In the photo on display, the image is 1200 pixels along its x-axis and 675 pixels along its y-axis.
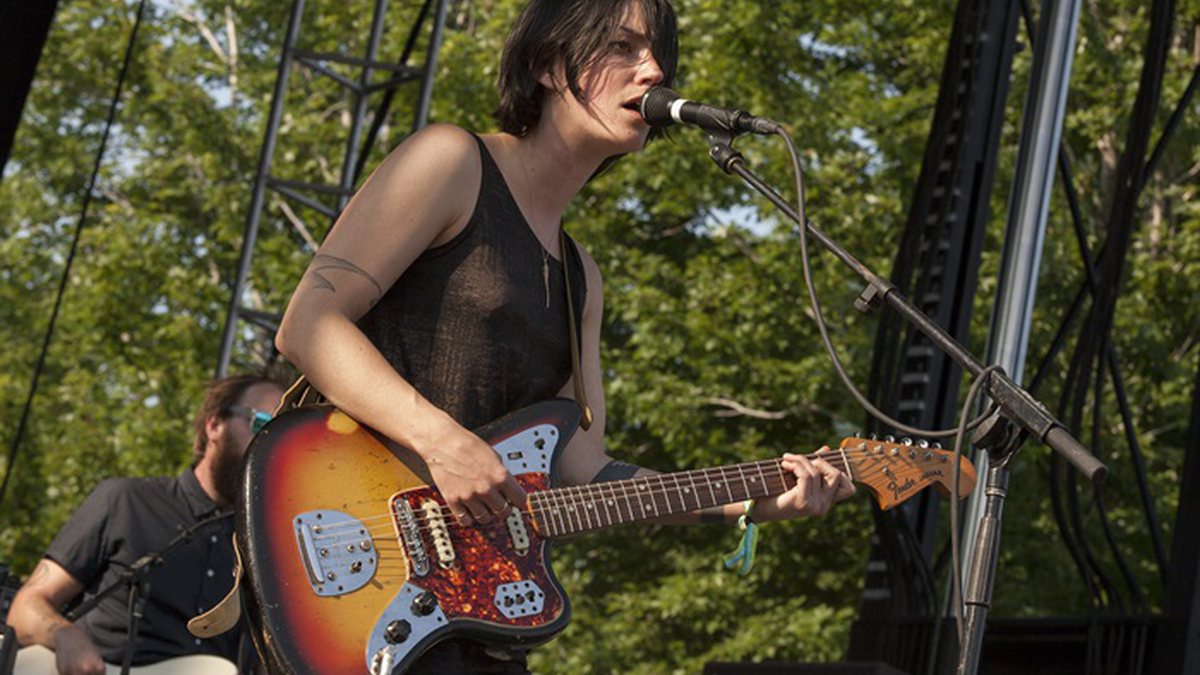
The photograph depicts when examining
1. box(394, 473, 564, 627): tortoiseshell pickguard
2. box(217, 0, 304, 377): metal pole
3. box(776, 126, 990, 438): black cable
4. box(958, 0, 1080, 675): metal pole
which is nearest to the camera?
box(776, 126, 990, 438): black cable

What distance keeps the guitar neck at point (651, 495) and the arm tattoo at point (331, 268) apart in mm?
454

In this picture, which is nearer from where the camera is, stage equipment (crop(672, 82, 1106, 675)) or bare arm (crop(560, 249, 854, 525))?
stage equipment (crop(672, 82, 1106, 675))

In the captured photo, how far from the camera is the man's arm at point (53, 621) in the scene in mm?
4801

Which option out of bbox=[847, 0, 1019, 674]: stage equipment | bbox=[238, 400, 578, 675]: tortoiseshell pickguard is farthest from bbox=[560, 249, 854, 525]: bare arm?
bbox=[847, 0, 1019, 674]: stage equipment

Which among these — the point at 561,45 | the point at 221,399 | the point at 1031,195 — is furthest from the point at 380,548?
the point at 221,399

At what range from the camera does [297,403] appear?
3.00 m

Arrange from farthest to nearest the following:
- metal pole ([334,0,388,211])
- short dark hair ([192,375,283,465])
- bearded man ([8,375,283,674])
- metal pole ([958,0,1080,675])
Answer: metal pole ([334,0,388,211]) → short dark hair ([192,375,283,465]) → bearded man ([8,375,283,674]) → metal pole ([958,0,1080,675])

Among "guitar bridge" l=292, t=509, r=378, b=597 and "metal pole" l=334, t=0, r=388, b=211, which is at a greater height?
"metal pole" l=334, t=0, r=388, b=211

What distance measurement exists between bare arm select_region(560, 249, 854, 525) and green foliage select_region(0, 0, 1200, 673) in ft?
34.5

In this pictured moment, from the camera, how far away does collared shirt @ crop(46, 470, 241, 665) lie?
524 centimetres

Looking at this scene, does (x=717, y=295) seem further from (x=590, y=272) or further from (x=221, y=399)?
(x=590, y=272)

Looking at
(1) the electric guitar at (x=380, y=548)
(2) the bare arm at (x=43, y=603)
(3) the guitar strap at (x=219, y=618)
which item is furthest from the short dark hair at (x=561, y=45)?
(2) the bare arm at (x=43, y=603)

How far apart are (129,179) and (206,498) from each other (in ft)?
55.4

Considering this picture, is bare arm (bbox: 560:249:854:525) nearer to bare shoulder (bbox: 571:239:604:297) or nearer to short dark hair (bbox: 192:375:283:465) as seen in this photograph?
bare shoulder (bbox: 571:239:604:297)
